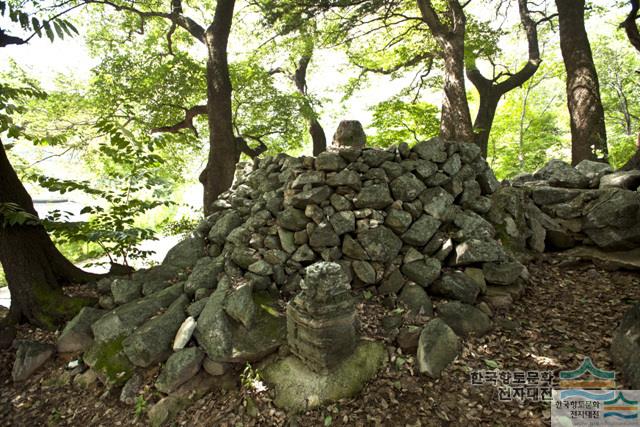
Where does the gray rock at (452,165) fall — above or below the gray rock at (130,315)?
above

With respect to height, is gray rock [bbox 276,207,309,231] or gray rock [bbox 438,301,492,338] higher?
gray rock [bbox 276,207,309,231]

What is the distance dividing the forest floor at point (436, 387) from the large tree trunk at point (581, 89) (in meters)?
3.68

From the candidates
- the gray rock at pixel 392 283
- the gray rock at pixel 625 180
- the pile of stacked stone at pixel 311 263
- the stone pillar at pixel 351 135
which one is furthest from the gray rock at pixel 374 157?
the gray rock at pixel 625 180

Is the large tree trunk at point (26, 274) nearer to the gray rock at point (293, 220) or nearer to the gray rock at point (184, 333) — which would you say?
the gray rock at point (184, 333)

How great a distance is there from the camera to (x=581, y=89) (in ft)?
21.6

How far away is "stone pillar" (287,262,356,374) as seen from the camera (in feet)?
9.86

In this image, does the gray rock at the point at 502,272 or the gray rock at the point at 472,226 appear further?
the gray rock at the point at 472,226

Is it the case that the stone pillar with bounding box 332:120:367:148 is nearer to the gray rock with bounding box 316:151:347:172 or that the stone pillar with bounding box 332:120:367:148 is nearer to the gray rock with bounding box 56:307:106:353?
the gray rock with bounding box 316:151:347:172

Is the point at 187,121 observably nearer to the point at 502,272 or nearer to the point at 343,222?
the point at 343,222

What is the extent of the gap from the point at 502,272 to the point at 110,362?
517 centimetres

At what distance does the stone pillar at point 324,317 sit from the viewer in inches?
118

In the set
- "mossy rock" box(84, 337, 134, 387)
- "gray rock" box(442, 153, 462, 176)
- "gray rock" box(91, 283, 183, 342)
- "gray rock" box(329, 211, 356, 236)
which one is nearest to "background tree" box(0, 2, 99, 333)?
"gray rock" box(91, 283, 183, 342)

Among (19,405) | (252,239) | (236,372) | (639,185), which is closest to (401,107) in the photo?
(639,185)

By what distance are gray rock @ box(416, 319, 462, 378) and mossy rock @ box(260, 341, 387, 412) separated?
42cm
